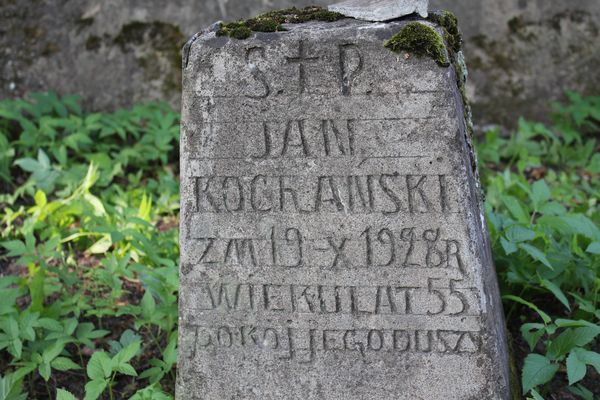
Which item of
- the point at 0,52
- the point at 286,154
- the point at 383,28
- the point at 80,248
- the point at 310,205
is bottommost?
the point at 80,248

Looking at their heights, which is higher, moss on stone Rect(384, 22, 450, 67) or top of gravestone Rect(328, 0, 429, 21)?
top of gravestone Rect(328, 0, 429, 21)

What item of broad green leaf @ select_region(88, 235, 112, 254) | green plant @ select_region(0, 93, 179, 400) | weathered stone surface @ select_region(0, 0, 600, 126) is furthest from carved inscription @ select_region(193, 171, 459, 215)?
Result: weathered stone surface @ select_region(0, 0, 600, 126)

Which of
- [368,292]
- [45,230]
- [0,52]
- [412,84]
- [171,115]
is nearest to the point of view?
[412,84]

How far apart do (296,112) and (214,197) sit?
395mm

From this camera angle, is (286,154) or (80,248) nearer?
(286,154)

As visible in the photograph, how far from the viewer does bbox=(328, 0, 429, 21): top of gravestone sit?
2477 mm

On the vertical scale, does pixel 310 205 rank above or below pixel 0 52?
below

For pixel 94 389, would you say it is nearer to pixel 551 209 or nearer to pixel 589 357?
pixel 589 357

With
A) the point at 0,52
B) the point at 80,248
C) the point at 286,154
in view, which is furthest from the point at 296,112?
the point at 0,52

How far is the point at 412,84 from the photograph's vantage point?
2424mm

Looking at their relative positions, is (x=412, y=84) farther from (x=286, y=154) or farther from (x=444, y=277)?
(x=444, y=277)

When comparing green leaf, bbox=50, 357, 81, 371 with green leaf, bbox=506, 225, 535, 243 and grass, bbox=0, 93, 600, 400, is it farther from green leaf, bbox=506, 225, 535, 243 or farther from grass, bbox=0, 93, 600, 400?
green leaf, bbox=506, 225, 535, 243

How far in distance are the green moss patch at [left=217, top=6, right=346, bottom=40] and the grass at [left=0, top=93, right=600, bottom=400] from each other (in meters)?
1.13

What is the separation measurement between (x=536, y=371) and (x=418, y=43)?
1.19 meters
